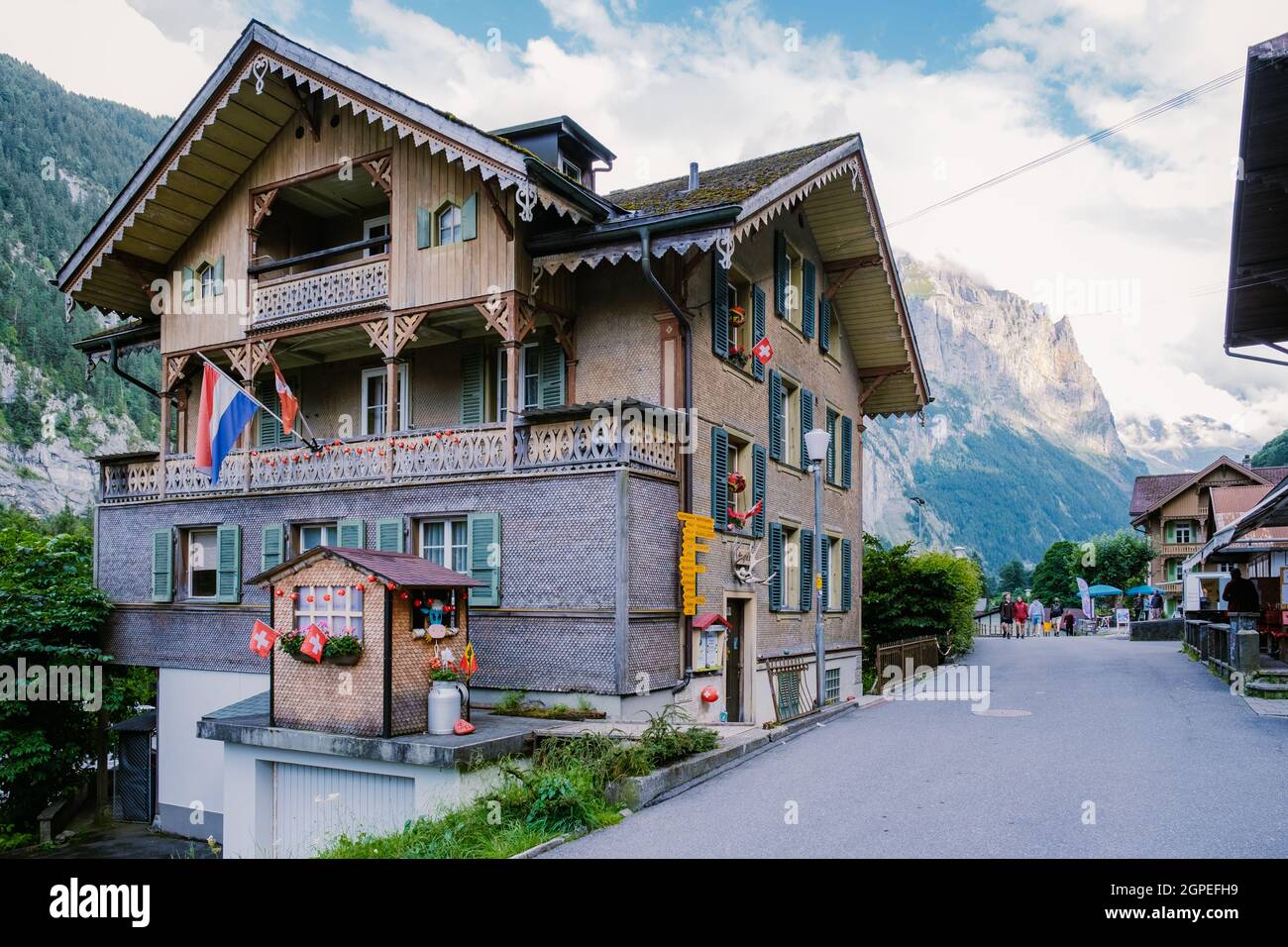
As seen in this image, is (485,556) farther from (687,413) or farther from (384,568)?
(687,413)

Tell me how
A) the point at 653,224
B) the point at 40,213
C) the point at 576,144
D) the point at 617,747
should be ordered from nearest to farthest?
the point at 617,747
the point at 653,224
the point at 576,144
the point at 40,213

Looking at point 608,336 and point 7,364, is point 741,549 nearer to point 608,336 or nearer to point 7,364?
point 608,336

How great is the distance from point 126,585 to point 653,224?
43.0 feet

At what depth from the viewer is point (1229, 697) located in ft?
61.7

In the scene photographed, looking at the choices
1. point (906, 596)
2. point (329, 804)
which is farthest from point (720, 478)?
point (906, 596)

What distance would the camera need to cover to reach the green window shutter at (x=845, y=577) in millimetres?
25250

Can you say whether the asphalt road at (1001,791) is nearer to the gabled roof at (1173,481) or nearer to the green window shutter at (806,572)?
the green window shutter at (806,572)

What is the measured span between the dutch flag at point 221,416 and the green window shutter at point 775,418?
30.6 feet

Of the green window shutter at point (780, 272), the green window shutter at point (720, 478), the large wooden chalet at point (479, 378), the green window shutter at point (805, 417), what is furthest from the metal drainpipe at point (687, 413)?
the green window shutter at point (805, 417)

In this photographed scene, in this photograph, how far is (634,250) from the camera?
627 inches

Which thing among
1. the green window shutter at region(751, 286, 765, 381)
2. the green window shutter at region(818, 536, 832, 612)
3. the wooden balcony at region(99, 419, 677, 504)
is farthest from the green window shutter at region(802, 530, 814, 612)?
the wooden balcony at region(99, 419, 677, 504)

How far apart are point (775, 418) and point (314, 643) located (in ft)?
36.0

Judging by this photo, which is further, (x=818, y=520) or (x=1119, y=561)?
(x=1119, y=561)
